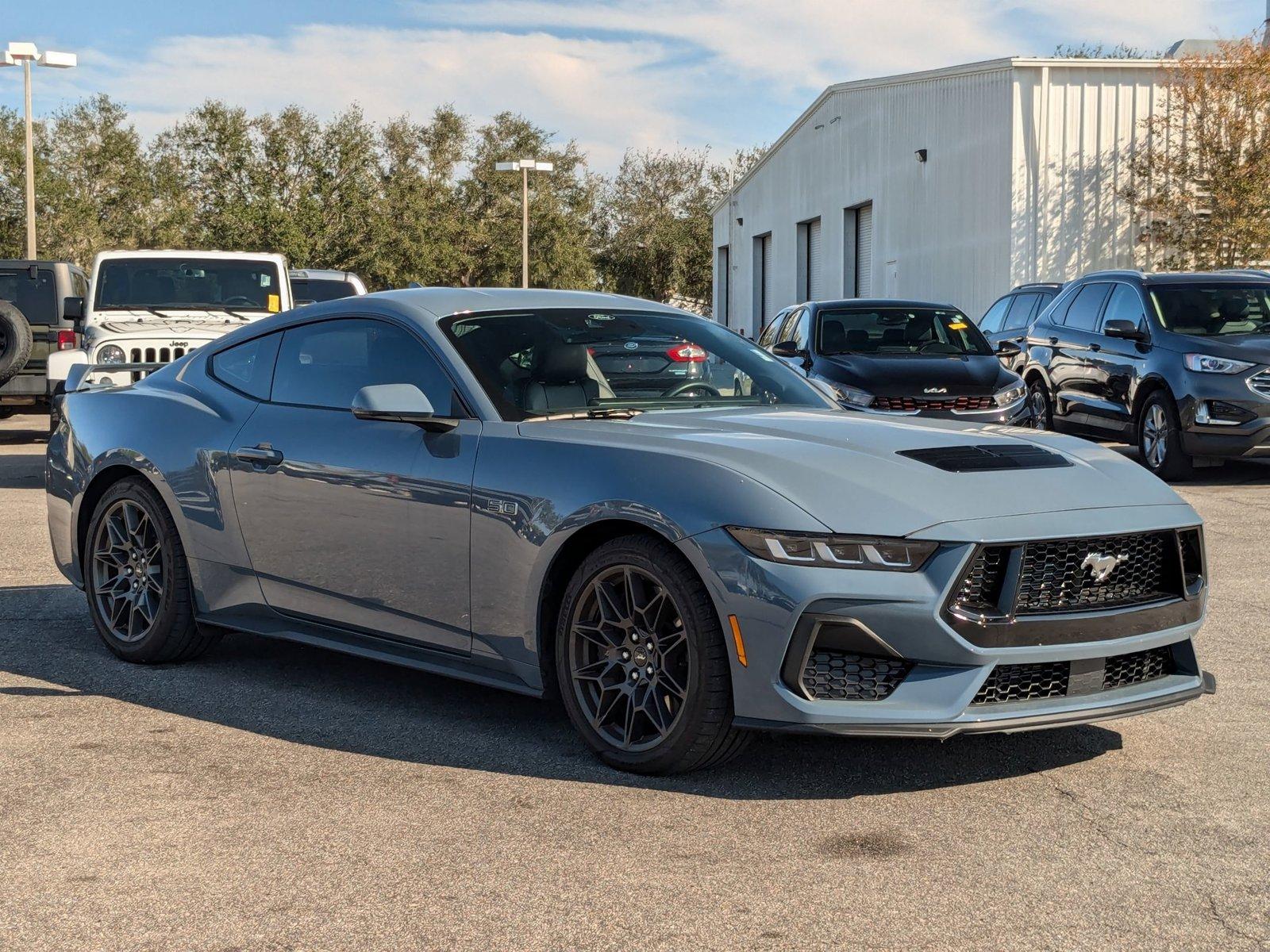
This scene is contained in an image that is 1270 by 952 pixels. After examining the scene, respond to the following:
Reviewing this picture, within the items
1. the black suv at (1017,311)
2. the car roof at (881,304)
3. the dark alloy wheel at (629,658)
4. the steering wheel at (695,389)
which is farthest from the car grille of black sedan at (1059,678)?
the black suv at (1017,311)

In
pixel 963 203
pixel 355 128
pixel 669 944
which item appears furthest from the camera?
pixel 355 128

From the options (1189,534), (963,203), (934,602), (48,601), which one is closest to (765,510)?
(934,602)

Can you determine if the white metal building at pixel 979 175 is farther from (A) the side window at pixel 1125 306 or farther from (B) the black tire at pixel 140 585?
(B) the black tire at pixel 140 585

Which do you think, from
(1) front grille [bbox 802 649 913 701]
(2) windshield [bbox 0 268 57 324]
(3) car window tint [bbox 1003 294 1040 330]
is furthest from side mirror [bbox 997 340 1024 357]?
(2) windshield [bbox 0 268 57 324]

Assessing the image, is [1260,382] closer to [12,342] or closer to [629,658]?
[629,658]

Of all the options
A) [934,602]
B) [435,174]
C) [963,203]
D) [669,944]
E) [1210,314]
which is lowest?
[669,944]

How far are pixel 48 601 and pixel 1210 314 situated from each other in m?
10.2

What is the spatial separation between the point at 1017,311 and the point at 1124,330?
531cm

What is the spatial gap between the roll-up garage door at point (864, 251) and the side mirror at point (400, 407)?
31.4 m

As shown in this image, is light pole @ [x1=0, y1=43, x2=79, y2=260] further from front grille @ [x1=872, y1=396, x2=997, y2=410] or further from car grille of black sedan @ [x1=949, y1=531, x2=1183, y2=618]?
car grille of black sedan @ [x1=949, y1=531, x2=1183, y2=618]

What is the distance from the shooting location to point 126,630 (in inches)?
246

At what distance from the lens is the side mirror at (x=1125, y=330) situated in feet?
45.2

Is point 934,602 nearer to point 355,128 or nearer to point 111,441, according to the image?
point 111,441

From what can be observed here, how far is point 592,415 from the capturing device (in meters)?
5.10
